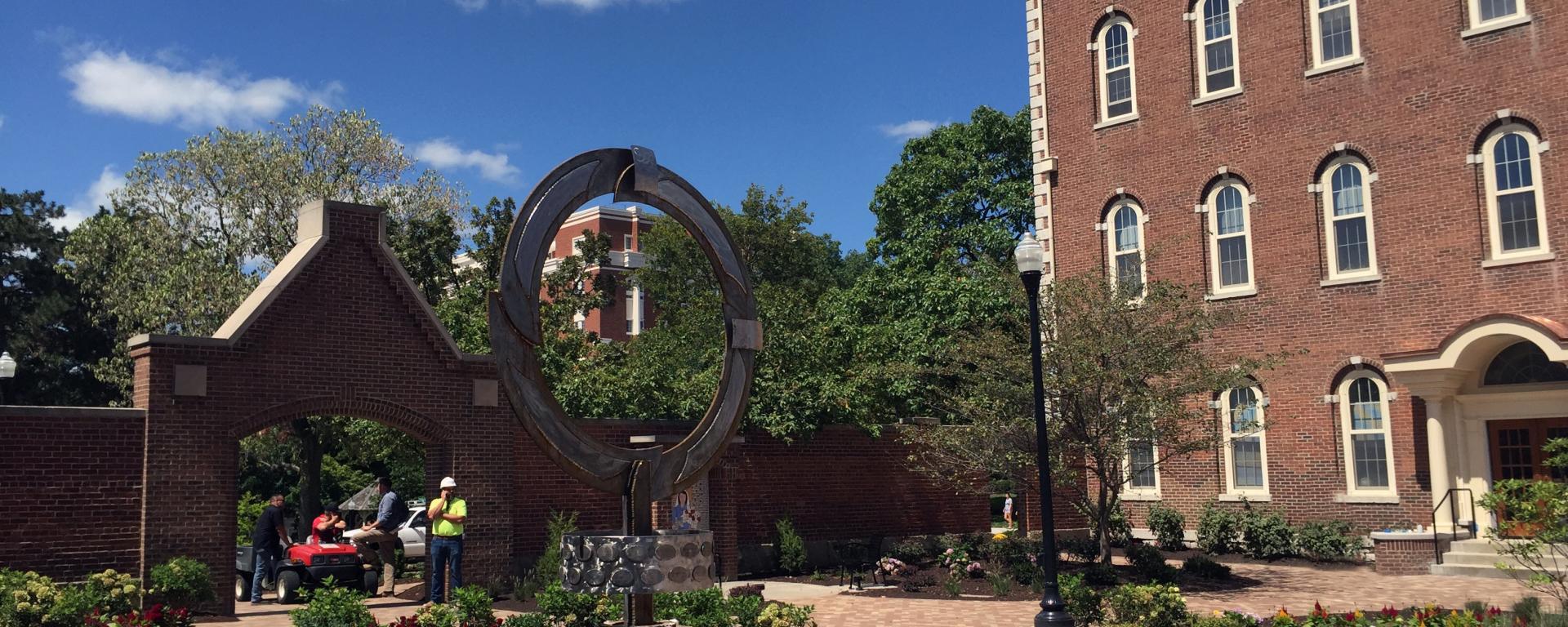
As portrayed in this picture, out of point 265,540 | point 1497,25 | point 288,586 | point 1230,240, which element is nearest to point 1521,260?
point 1497,25

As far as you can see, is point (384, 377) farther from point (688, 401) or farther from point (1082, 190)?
point (1082, 190)

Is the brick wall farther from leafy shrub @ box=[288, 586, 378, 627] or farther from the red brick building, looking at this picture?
the red brick building

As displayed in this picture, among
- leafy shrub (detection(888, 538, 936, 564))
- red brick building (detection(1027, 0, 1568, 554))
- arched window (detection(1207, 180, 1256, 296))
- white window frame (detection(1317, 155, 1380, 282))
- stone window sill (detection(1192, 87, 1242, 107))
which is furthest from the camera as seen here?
stone window sill (detection(1192, 87, 1242, 107))

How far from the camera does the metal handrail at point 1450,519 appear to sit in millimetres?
19750

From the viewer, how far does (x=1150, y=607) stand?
479 inches

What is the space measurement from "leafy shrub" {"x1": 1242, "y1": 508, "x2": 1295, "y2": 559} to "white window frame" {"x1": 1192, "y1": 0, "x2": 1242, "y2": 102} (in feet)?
27.4

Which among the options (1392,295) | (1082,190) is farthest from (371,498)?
(1392,295)

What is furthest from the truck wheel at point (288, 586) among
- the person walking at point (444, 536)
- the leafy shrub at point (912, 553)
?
the leafy shrub at point (912, 553)

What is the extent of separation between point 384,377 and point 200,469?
255 cm

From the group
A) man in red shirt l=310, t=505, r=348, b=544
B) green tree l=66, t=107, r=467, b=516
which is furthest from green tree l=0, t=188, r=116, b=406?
man in red shirt l=310, t=505, r=348, b=544

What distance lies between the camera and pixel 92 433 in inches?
574

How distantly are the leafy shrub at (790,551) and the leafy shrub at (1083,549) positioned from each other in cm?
455

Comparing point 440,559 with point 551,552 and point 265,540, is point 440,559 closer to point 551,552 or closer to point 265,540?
point 551,552

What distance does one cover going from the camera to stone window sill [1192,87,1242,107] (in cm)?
2458
